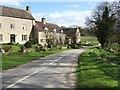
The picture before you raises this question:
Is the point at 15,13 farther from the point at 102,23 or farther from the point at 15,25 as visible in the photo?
the point at 102,23

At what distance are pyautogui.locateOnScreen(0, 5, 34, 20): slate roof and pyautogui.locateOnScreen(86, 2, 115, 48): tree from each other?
60.2 feet

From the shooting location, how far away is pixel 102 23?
71.0m

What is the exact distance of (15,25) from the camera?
65875mm

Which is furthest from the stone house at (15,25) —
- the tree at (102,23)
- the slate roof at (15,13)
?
the tree at (102,23)

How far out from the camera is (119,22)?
119ft

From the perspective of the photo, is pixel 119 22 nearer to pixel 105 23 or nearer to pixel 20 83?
pixel 20 83

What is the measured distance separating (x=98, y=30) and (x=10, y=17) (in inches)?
974

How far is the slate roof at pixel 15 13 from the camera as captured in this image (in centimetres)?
6372

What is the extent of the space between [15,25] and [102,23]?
77.7 ft

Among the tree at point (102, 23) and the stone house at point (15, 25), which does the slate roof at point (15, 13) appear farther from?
the tree at point (102, 23)

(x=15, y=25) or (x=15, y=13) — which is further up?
(x=15, y=13)

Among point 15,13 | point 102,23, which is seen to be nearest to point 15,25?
point 15,13

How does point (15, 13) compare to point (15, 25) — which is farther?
point (15, 13)

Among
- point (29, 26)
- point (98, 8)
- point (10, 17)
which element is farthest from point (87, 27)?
point (10, 17)
